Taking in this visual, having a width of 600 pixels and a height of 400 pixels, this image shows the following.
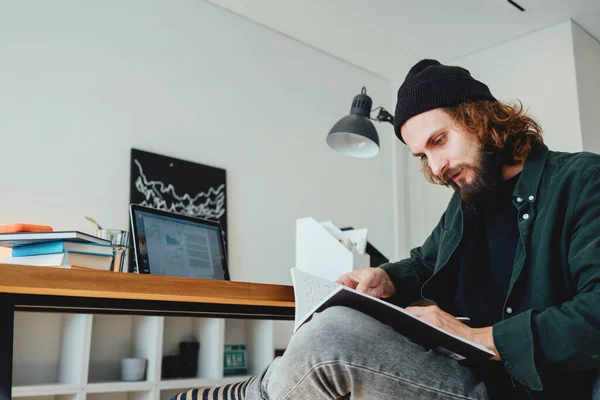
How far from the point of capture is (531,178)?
1312 mm

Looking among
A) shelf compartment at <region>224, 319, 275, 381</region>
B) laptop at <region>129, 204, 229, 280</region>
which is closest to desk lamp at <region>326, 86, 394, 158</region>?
laptop at <region>129, 204, 229, 280</region>

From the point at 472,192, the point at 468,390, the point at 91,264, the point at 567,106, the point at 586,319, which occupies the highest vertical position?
the point at 567,106

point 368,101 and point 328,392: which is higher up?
point 368,101

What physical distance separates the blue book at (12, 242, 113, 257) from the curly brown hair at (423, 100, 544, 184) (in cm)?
96

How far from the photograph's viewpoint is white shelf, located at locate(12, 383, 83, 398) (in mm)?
2266

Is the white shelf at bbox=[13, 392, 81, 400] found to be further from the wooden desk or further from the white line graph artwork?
the white line graph artwork

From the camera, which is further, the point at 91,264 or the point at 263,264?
the point at 263,264

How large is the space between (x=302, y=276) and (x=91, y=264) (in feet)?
2.01

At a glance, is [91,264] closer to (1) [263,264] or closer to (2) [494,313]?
(2) [494,313]

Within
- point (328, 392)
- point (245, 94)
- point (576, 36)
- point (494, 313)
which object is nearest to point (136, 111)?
point (245, 94)

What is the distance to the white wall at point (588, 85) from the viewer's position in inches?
142

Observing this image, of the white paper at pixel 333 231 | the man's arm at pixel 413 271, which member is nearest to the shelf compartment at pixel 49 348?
the white paper at pixel 333 231

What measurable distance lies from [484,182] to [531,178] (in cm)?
11

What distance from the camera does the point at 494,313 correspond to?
4.50 ft
